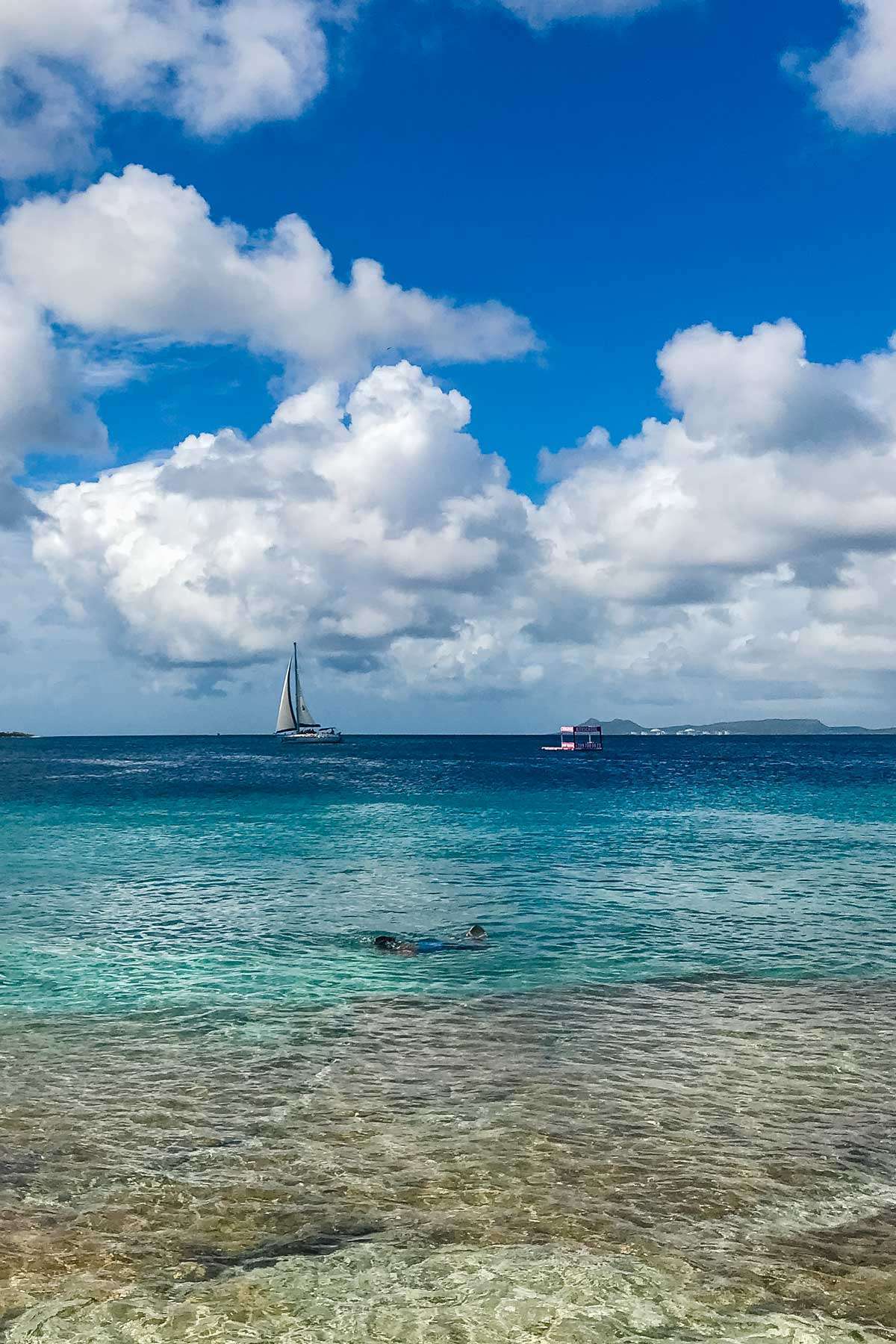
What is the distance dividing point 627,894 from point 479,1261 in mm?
26720

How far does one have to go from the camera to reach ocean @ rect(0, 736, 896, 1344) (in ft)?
34.2

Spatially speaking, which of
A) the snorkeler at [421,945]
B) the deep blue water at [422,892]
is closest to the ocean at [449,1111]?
the deep blue water at [422,892]

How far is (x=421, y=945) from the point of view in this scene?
28.2 m

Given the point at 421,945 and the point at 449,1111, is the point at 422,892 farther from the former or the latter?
the point at 449,1111

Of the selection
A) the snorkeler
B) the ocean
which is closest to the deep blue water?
the ocean

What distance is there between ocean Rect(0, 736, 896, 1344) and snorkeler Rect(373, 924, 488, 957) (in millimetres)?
473

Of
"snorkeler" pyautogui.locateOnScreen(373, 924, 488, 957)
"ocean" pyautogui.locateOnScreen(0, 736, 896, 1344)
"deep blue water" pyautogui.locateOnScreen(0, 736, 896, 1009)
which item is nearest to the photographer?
"ocean" pyautogui.locateOnScreen(0, 736, 896, 1344)

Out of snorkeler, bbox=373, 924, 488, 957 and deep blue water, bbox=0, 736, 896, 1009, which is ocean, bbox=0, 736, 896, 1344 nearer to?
deep blue water, bbox=0, 736, 896, 1009

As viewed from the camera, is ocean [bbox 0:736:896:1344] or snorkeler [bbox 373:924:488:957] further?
snorkeler [bbox 373:924:488:957]

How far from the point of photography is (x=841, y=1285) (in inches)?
416

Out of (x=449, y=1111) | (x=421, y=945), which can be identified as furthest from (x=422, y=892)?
(x=449, y=1111)

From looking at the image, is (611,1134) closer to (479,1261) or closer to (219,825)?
(479,1261)

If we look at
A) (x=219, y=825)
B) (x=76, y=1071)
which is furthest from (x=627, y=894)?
(x=219, y=825)

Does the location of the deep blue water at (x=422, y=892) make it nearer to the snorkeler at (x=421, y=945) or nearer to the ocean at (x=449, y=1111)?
the ocean at (x=449, y=1111)
